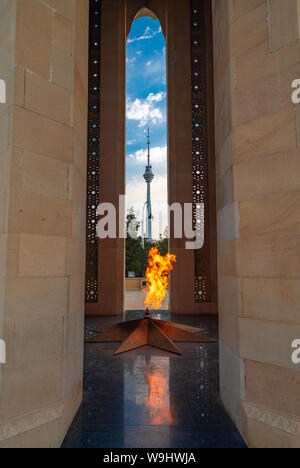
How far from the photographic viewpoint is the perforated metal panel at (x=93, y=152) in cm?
1007

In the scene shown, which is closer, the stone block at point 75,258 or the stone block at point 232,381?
the stone block at point 232,381

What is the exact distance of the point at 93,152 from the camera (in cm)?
1040

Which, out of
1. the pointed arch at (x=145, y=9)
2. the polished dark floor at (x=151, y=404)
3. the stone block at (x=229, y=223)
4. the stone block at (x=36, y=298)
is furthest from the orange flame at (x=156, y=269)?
the pointed arch at (x=145, y=9)

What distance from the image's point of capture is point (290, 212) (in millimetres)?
2463

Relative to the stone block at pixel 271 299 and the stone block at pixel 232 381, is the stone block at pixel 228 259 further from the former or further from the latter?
the stone block at pixel 232 381

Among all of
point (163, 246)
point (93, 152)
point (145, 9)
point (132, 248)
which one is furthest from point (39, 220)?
point (163, 246)

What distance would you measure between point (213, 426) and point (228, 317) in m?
1.04

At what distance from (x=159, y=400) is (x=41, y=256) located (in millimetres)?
2197

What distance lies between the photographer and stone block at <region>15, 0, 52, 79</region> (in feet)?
8.52

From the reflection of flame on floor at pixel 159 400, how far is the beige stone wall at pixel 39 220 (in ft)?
2.78

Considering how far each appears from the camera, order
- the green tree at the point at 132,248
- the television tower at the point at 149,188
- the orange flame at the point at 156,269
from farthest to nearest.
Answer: the television tower at the point at 149,188
the green tree at the point at 132,248
the orange flame at the point at 156,269

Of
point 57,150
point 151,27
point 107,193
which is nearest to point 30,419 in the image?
point 57,150

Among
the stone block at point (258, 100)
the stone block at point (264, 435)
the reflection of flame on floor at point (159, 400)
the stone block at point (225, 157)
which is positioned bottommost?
the reflection of flame on floor at point (159, 400)

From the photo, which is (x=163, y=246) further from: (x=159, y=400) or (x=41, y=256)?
(x=41, y=256)
